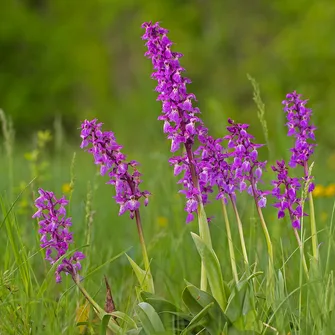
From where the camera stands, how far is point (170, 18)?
2656 cm

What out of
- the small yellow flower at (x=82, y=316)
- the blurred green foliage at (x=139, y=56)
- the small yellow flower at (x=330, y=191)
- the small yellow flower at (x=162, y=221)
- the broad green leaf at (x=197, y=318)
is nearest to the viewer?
the broad green leaf at (x=197, y=318)

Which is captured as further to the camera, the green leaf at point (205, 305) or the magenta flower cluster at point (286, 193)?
the magenta flower cluster at point (286, 193)

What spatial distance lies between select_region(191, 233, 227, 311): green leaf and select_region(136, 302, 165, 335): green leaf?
0.19m

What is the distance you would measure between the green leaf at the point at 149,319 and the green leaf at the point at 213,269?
0.19 metres

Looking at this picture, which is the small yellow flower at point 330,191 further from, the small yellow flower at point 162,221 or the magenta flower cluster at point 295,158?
the magenta flower cluster at point 295,158

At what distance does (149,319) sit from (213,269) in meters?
0.22

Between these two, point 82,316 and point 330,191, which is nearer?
point 82,316

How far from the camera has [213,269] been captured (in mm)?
2082

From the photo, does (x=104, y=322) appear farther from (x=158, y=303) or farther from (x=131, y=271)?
(x=131, y=271)

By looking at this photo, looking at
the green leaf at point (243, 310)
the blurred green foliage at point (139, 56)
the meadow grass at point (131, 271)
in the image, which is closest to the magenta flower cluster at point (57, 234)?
→ the meadow grass at point (131, 271)

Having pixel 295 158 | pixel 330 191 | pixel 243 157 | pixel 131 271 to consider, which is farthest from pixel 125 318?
pixel 330 191

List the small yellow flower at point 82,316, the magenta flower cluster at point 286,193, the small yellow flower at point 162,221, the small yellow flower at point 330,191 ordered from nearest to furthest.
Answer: the magenta flower cluster at point 286,193 → the small yellow flower at point 82,316 → the small yellow flower at point 330,191 → the small yellow flower at point 162,221

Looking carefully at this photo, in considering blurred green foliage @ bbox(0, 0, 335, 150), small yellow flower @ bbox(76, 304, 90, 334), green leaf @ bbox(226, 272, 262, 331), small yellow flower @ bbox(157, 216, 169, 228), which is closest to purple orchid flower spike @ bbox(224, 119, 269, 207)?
green leaf @ bbox(226, 272, 262, 331)

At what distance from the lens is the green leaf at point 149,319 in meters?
2.02
